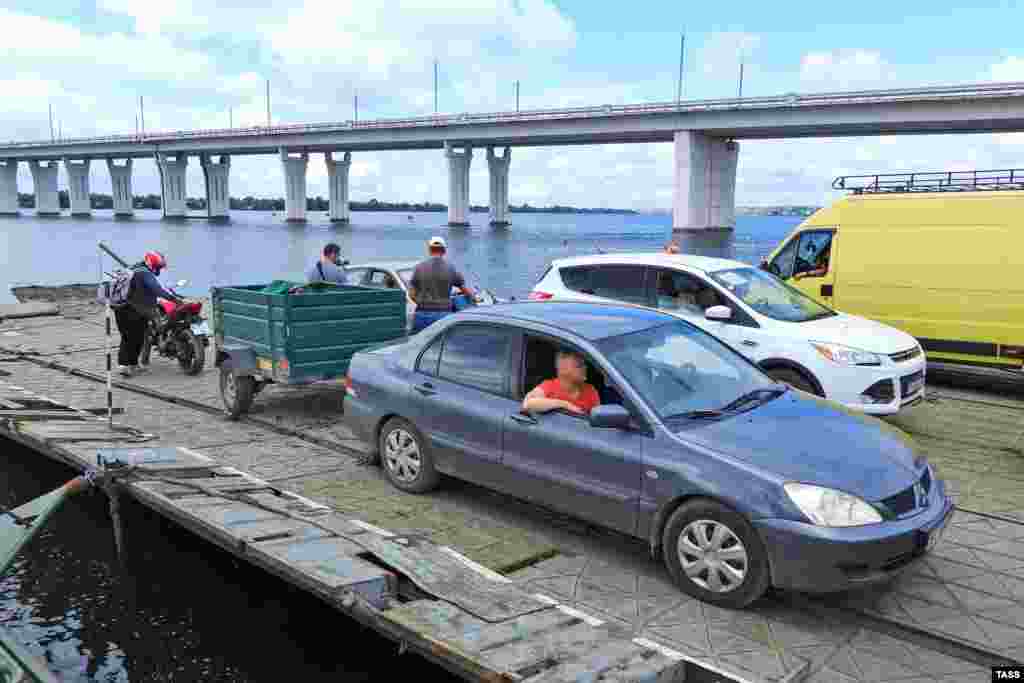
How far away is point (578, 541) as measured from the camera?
564cm

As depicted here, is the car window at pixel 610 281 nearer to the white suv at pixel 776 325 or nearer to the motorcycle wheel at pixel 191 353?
the white suv at pixel 776 325

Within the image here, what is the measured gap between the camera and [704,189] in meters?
71.6

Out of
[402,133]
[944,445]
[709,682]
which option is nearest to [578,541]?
[709,682]

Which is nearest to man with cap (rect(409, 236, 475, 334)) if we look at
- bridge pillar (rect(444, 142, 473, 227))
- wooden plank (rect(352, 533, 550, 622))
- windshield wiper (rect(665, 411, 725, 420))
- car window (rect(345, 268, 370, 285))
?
car window (rect(345, 268, 370, 285))

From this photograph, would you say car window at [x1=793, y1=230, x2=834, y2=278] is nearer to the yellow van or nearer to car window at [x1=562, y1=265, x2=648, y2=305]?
the yellow van

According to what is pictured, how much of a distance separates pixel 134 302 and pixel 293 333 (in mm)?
4424

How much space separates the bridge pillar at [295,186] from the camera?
10412 cm

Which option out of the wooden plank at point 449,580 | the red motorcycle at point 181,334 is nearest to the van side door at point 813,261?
the wooden plank at point 449,580

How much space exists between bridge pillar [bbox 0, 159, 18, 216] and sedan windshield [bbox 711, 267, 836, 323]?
150 metres

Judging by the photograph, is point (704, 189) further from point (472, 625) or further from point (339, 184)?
point (472, 625)

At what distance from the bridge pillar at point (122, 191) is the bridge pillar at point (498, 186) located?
6413 cm

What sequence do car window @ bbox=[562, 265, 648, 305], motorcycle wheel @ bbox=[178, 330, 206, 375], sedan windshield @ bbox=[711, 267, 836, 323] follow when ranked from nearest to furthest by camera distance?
sedan windshield @ bbox=[711, 267, 836, 323], car window @ bbox=[562, 265, 648, 305], motorcycle wheel @ bbox=[178, 330, 206, 375]

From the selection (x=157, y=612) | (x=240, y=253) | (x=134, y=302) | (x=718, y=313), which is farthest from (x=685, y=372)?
(x=240, y=253)

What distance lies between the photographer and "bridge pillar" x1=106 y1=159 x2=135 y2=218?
133 meters
